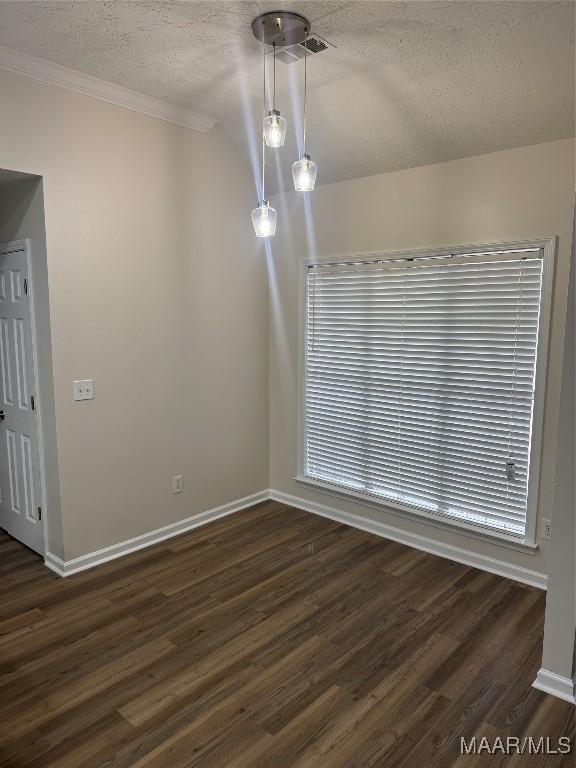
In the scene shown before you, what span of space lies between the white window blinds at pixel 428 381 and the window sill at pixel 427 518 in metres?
0.04

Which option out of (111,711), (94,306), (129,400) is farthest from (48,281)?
(111,711)

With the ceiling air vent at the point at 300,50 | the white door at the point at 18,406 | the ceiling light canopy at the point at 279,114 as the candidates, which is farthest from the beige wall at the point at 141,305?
the ceiling light canopy at the point at 279,114

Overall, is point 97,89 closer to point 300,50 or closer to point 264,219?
point 300,50

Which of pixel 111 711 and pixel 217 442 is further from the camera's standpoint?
pixel 217 442

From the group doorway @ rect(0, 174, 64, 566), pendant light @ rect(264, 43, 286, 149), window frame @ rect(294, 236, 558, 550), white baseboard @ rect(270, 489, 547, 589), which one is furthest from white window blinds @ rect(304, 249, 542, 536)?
doorway @ rect(0, 174, 64, 566)

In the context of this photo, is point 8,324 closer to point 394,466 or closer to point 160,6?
point 160,6

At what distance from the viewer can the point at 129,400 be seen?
11.3ft

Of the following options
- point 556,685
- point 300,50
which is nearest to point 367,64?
point 300,50

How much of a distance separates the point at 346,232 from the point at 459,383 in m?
1.37

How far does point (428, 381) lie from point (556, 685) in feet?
5.96

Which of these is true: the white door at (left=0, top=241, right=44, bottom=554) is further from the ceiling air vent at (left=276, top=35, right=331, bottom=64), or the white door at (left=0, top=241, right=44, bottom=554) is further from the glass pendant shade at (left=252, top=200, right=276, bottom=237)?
the ceiling air vent at (left=276, top=35, right=331, bottom=64)

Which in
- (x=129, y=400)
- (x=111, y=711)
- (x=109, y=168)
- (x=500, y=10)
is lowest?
(x=111, y=711)

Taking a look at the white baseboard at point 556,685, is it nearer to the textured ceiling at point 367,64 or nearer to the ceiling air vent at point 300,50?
the textured ceiling at point 367,64

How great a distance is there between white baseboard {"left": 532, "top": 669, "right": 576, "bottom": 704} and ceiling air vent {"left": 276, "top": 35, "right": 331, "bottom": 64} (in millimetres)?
3114
